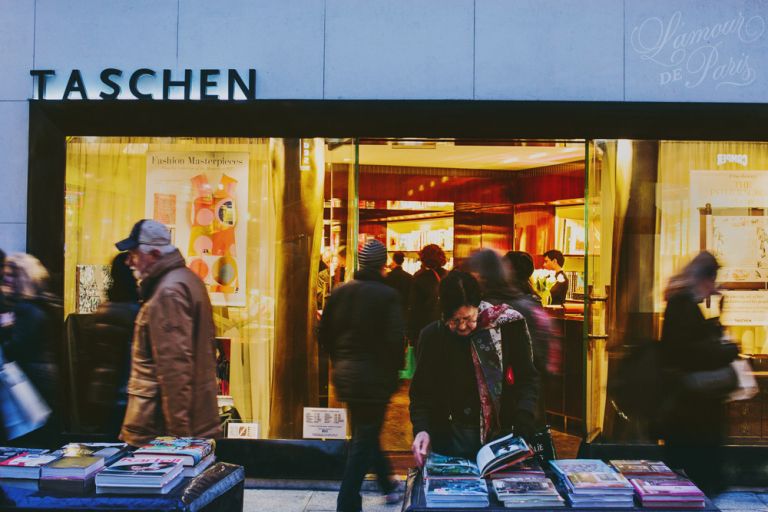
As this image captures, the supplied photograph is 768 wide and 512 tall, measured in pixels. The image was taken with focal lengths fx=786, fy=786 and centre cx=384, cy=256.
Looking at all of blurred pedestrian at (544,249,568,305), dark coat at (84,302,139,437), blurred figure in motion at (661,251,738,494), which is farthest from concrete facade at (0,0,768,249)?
blurred pedestrian at (544,249,568,305)

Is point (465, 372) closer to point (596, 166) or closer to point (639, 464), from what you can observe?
point (639, 464)

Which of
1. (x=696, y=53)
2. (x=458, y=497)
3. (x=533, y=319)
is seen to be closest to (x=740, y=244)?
(x=696, y=53)

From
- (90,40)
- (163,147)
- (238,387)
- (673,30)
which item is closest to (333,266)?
(238,387)

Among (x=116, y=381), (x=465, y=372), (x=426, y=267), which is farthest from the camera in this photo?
(x=426, y=267)

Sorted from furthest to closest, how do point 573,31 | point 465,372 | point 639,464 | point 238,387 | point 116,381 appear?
point 238,387
point 573,31
point 116,381
point 465,372
point 639,464

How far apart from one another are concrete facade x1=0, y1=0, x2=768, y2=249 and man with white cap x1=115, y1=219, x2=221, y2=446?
8.11 feet

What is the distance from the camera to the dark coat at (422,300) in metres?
9.35

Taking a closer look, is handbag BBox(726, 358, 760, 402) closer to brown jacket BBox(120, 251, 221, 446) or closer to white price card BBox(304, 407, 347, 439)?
brown jacket BBox(120, 251, 221, 446)

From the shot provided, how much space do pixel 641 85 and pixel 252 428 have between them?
4394mm

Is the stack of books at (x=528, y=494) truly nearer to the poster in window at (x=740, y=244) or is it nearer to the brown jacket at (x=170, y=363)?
the brown jacket at (x=170, y=363)

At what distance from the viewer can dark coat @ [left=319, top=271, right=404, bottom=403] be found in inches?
213

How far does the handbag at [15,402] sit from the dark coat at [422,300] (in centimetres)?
549

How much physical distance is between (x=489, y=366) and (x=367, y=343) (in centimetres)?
159

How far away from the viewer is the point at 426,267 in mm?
9531
